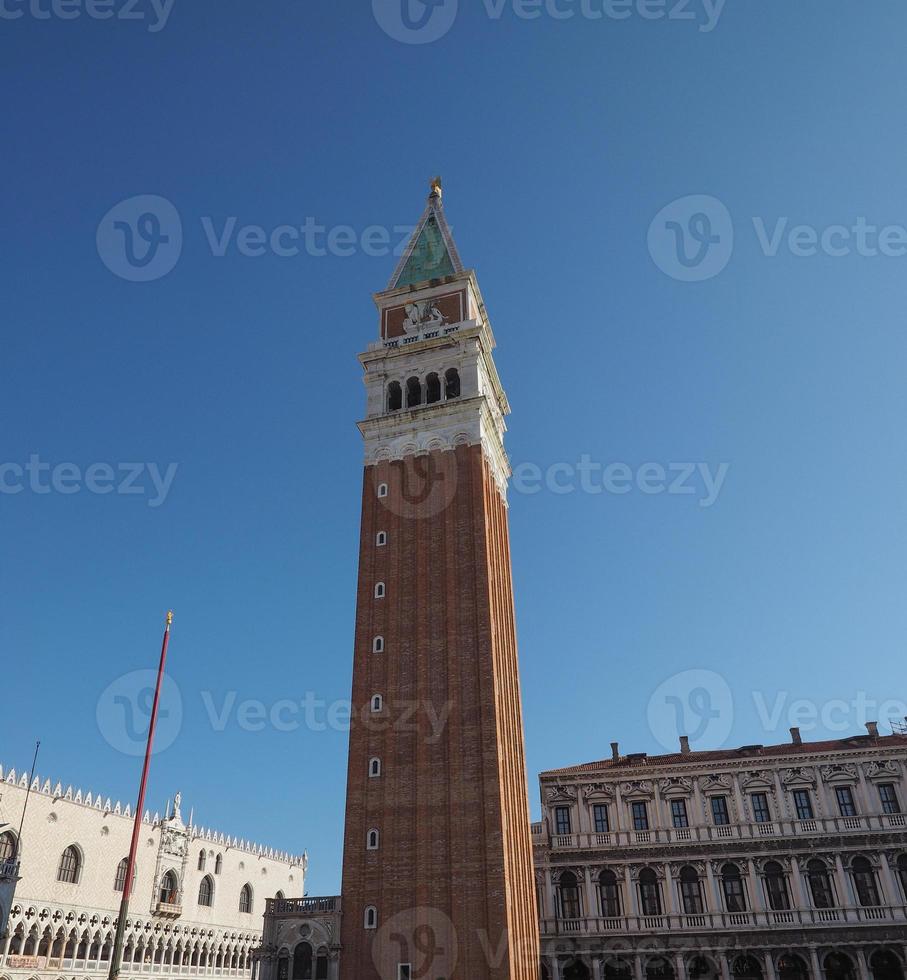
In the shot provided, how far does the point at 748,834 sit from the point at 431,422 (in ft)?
102

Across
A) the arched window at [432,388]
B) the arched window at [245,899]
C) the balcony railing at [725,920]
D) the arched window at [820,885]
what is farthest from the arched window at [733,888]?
the arched window at [245,899]

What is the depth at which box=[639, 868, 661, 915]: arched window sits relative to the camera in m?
47.4

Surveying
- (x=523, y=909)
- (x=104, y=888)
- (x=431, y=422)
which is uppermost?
(x=431, y=422)

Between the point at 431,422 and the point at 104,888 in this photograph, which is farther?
the point at 104,888

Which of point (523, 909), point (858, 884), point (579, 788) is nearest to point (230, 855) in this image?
point (579, 788)

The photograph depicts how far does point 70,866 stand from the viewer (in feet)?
169

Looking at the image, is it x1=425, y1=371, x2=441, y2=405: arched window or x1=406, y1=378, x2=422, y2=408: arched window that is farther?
x1=406, y1=378, x2=422, y2=408: arched window

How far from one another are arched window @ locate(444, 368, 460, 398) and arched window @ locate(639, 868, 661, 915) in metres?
31.3

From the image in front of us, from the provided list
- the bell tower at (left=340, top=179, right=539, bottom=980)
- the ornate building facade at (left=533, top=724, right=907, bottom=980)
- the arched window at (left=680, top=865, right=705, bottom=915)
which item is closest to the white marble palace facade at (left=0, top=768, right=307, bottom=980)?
the bell tower at (left=340, top=179, right=539, bottom=980)

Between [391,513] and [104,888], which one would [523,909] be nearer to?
[391,513]

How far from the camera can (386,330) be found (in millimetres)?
56094

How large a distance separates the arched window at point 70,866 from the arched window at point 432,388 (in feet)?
121

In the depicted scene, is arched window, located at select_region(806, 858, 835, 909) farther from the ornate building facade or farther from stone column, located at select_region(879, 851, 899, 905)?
stone column, located at select_region(879, 851, 899, 905)

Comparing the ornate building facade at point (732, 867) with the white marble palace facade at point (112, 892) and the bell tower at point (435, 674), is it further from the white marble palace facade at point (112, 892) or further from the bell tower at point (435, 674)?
the white marble palace facade at point (112, 892)
